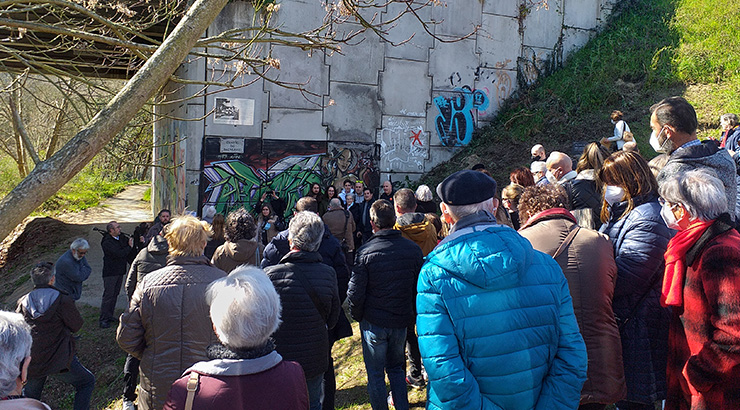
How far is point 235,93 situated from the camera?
1102cm

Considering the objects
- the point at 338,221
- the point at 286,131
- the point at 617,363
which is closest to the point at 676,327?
the point at 617,363

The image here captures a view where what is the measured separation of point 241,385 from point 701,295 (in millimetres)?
2192

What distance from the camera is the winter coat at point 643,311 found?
9.75ft

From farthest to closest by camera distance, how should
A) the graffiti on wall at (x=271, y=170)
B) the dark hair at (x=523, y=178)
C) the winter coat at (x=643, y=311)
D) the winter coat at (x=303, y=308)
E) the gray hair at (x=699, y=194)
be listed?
1. the graffiti on wall at (x=271, y=170)
2. the dark hair at (x=523, y=178)
3. the winter coat at (x=303, y=308)
4. the winter coat at (x=643, y=311)
5. the gray hair at (x=699, y=194)

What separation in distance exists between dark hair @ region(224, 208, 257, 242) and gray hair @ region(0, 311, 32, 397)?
2791mm

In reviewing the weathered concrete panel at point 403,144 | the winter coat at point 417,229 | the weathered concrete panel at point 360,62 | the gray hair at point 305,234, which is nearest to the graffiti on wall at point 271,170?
the weathered concrete panel at point 403,144

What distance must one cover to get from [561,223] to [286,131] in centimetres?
934

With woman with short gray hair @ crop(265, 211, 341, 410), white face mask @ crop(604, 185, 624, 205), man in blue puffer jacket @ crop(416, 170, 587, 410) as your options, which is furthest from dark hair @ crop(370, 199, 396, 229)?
man in blue puffer jacket @ crop(416, 170, 587, 410)

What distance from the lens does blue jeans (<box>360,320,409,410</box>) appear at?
13.5ft

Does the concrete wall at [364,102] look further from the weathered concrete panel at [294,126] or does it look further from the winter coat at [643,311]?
the winter coat at [643,311]

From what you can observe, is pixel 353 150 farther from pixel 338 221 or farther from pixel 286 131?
pixel 338 221

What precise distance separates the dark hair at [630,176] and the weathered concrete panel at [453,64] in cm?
1010

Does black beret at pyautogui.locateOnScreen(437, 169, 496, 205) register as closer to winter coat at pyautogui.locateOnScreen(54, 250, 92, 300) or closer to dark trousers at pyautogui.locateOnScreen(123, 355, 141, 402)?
dark trousers at pyautogui.locateOnScreen(123, 355, 141, 402)

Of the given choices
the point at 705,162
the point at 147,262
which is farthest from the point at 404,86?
the point at 705,162
